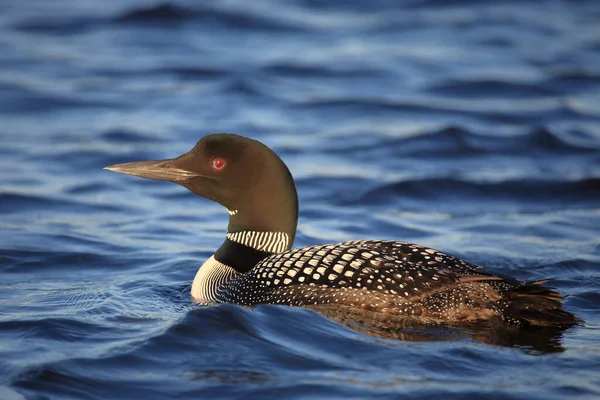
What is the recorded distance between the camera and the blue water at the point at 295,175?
3963 mm

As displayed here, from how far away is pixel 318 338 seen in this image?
4.20 meters

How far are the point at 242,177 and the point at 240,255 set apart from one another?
1.36 feet

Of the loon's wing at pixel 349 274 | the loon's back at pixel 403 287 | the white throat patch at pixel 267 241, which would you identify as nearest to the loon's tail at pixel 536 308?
the loon's back at pixel 403 287

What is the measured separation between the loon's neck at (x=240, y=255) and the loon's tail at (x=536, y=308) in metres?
1.30

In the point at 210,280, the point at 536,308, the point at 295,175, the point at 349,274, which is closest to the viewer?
the point at 536,308

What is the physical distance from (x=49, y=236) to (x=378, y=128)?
4039 millimetres

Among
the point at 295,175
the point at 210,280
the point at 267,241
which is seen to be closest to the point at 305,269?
the point at 267,241

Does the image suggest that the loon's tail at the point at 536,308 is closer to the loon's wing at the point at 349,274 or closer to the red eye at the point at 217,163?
the loon's wing at the point at 349,274

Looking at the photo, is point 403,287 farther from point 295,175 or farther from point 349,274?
point 295,175

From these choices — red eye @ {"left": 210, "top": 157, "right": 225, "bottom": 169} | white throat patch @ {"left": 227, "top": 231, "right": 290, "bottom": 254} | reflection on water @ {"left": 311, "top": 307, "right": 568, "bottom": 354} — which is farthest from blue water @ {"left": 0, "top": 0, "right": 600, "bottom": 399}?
red eye @ {"left": 210, "top": 157, "right": 225, "bottom": 169}

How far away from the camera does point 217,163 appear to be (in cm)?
505

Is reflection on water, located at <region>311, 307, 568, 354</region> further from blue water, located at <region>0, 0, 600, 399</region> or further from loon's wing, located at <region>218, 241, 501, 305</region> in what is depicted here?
loon's wing, located at <region>218, 241, 501, 305</region>

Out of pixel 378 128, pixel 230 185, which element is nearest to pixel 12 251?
pixel 230 185

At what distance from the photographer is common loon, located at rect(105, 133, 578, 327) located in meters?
4.27
